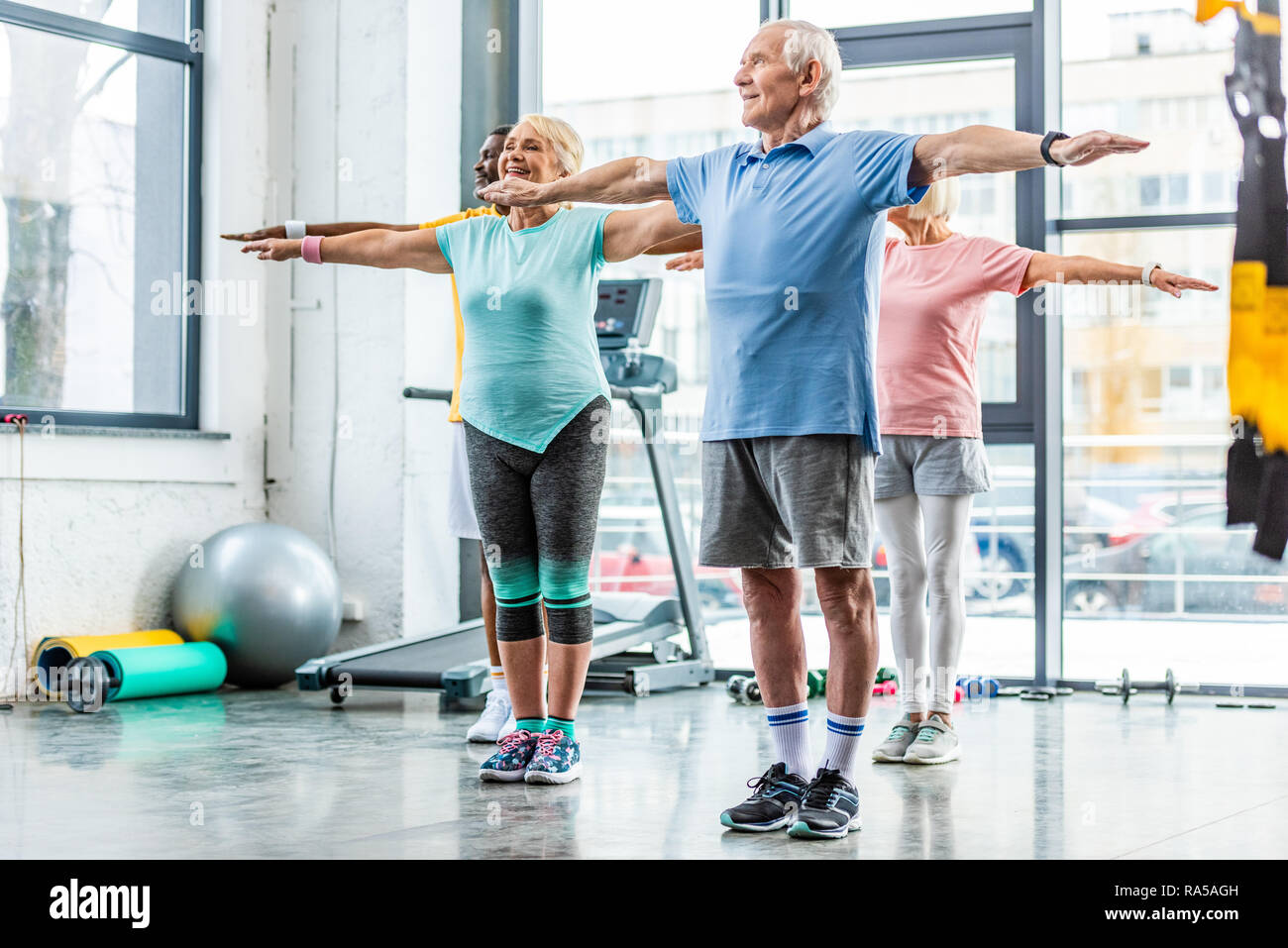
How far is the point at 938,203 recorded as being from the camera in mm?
3324

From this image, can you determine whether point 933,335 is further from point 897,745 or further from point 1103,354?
point 1103,354

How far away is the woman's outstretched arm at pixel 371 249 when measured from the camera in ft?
9.43

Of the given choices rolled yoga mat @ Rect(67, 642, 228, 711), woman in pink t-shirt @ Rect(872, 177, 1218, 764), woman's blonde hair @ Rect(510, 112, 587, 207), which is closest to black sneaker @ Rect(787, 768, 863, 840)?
woman in pink t-shirt @ Rect(872, 177, 1218, 764)

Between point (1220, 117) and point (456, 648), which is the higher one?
point (1220, 117)

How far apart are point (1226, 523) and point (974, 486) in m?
2.03

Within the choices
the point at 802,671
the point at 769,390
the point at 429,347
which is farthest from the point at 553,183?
the point at 429,347

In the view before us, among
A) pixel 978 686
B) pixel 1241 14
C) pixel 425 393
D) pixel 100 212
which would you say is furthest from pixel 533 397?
pixel 1241 14

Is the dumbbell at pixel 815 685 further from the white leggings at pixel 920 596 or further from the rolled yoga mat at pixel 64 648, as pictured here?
the rolled yoga mat at pixel 64 648

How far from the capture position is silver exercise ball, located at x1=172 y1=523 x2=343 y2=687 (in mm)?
4668

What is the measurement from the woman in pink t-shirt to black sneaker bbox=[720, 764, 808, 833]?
80 centimetres

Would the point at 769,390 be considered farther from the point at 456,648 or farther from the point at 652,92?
the point at 652,92

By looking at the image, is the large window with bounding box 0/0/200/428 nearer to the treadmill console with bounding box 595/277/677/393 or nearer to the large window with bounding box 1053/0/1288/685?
the treadmill console with bounding box 595/277/677/393

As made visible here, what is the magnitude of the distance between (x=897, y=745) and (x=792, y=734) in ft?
2.82
